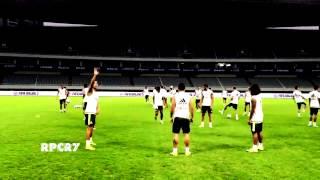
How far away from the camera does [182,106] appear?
11.5 metres

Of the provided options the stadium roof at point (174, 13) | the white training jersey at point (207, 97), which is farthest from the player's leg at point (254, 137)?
the stadium roof at point (174, 13)

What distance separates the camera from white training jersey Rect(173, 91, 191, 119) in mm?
11500

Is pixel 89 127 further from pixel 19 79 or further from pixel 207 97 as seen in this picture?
pixel 19 79

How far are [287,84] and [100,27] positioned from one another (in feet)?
135

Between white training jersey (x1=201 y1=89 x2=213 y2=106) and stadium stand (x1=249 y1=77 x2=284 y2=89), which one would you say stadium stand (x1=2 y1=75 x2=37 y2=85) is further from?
white training jersey (x1=201 y1=89 x2=213 y2=106)

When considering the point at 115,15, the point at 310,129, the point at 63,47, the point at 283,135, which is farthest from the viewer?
the point at 63,47

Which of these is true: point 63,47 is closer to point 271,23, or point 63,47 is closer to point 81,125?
point 271,23

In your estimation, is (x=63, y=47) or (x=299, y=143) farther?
(x=63, y=47)

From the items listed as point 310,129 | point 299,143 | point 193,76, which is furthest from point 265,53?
point 299,143

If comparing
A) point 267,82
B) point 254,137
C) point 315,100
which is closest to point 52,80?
point 267,82

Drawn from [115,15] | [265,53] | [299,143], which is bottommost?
[299,143]

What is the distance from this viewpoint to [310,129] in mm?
19891

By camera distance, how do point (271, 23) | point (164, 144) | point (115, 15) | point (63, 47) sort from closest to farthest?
point (164, 144)
point (115, 15)
point (271, 23)
point (63, 47)

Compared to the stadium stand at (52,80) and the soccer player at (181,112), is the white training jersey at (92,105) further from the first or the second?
the stadium stand at (52,80)
